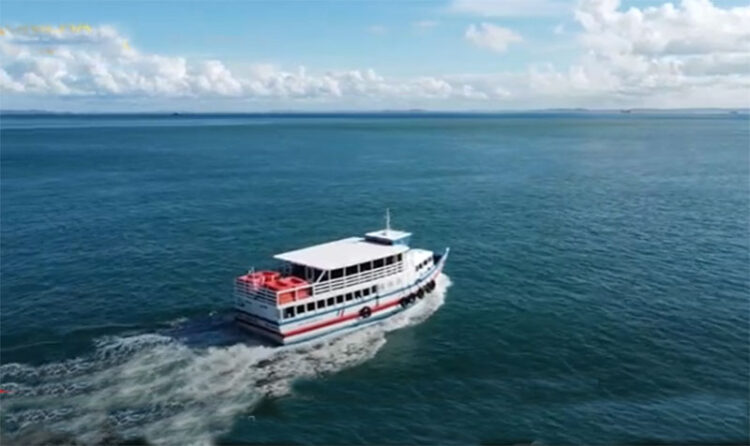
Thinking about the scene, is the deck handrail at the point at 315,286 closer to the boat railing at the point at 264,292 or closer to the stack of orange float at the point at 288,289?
the boat railing at the point at 264,292

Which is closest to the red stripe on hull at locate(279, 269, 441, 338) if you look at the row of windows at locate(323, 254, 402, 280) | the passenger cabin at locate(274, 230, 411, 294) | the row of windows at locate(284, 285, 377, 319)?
the row of windows at locate(284, 285, 377, 319)

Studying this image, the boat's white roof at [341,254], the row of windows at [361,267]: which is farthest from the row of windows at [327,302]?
the boat's white roof at [341,254]

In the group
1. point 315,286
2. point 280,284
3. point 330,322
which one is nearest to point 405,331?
point 330,322

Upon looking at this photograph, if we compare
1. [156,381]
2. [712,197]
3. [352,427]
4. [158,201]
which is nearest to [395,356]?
[352,427]

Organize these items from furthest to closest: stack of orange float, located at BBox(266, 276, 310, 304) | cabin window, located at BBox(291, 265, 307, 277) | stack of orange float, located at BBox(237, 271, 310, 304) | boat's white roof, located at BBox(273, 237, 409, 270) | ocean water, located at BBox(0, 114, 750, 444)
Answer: cabin window, located at BBox(291, 265, 307, 277)
boat's white roof, located at BBox(273, 237, 409, 270)
stack of orange float, located at BBox(237, 271, 310, 304)
stack of orange float, located at BBox(266, 276, 310, 304)
ocean water, located at BBox(0, 114, 750, 444)

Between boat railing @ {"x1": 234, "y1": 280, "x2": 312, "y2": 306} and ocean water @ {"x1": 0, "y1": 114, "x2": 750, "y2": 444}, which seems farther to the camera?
boat railing @ {"x1": 234, "y1": 280, "x2": 312, "y2": 306}

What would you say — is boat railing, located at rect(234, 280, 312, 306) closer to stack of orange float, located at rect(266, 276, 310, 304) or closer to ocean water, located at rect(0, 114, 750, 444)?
stack of orange float, located at rect(266, 276, 310, 304)

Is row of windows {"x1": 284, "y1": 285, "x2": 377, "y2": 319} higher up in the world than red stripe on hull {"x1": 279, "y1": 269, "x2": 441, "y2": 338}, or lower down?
higher up

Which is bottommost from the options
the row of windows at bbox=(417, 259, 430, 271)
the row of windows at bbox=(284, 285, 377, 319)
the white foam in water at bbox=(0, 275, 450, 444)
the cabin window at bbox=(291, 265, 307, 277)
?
the white foam in water at bbox=(0, 275, 450, 444)

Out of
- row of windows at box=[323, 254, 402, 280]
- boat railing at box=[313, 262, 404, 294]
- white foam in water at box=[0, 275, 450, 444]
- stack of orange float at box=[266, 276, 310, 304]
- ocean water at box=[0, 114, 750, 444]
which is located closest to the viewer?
white foam in water at box=[0, 275, 450, 444]
